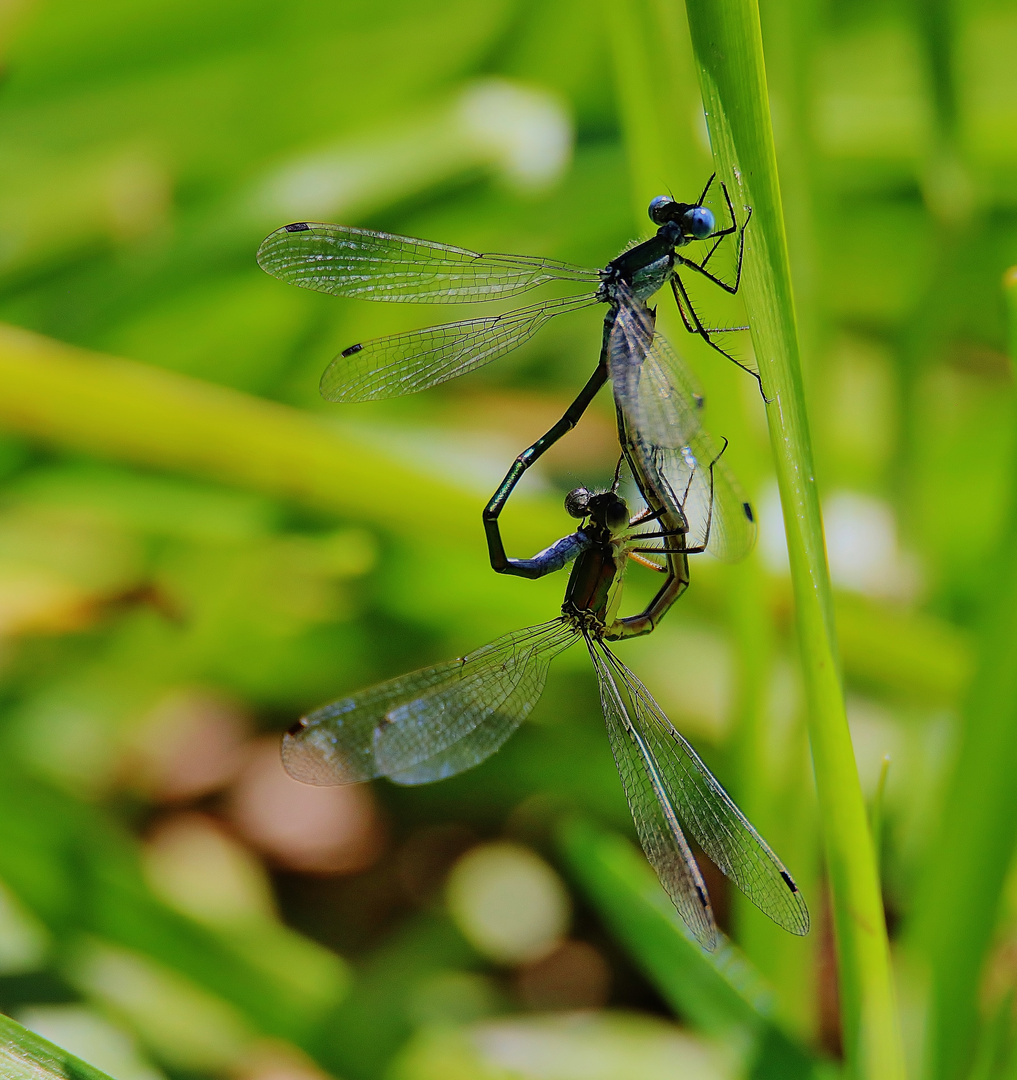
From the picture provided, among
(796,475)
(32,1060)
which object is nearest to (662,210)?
(796,475)

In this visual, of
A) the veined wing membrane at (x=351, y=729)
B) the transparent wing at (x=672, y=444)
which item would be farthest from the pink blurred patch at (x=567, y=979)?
the transparent wing at (x=672, y=444)

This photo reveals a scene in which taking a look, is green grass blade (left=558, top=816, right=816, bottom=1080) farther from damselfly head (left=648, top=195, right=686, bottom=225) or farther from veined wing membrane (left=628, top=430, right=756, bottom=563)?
damselfly head (left=648, top=195, right=686, bottom=225)

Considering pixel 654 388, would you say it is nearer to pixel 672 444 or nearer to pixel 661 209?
pixel 672 444

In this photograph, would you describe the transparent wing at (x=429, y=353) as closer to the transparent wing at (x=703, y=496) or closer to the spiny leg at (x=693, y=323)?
the spiny leg at (x=693, y=323)

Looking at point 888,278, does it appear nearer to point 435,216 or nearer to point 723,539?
point 435,216

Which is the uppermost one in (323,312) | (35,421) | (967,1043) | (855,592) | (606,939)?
(323,312)

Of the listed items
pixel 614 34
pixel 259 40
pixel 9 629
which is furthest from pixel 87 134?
pixel 614 34

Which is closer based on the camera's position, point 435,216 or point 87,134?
point 435,216
